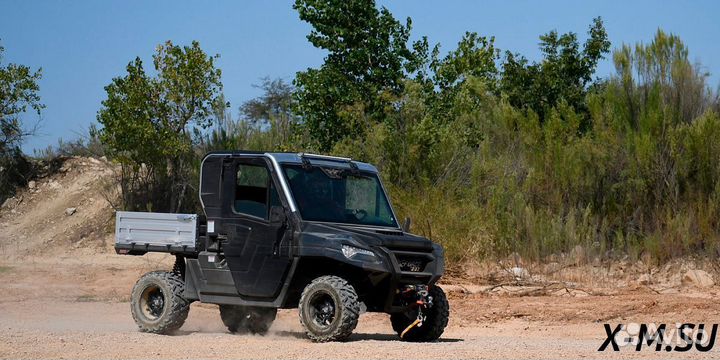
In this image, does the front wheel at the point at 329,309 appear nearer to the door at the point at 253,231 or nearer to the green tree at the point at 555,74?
the door at the point at 253,231

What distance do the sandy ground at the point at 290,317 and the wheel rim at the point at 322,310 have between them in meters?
0.36

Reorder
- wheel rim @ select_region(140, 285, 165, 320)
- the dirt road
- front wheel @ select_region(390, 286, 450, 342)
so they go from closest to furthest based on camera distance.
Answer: the dirt road
front wheel @ select_region(390, 286, 450, 342)
wheel rim @ select_region(140, 285, 165, 320)

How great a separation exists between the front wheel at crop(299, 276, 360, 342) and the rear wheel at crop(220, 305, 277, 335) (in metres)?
1.99

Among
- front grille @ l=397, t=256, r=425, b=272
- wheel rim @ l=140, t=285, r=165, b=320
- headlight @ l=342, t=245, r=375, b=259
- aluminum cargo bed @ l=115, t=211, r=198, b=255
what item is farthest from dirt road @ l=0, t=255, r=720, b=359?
aluminum cargo bed @ l=115, t=211, r=198, b=255

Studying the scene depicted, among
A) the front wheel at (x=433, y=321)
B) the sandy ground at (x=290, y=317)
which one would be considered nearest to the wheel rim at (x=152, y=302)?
the sandy ground at (x=290, y=317)

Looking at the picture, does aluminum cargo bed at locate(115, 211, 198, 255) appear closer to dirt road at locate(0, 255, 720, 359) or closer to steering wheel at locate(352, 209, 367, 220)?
dirt road at locate(0, 255, 720, 359)

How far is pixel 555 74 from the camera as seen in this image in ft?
131

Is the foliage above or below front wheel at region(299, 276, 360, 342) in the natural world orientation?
above

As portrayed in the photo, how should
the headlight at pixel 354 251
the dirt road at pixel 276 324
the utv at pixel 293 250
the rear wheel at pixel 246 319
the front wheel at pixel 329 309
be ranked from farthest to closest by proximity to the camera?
the rear wheel at pixel 246 319, the utv at pixel 293 250, the headlight at pixel 354 251, the front wheel at pixel 329 309, the dirt road at pixel 276 324

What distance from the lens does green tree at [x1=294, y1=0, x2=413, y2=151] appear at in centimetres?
3195

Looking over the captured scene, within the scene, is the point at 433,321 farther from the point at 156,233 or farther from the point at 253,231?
the point at 156,233

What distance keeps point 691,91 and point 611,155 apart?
237cm

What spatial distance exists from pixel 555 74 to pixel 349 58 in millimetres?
9737

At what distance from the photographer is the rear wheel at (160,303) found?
14820 millimetres
